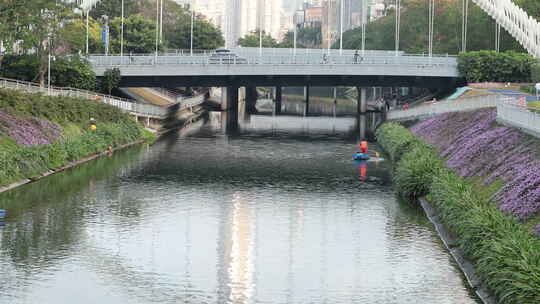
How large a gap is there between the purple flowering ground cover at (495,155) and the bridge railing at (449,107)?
1.23 meters

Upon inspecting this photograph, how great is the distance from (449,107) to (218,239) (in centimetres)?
5342

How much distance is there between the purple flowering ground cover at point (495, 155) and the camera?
131ft

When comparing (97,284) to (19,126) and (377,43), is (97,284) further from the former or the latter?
(377,43)

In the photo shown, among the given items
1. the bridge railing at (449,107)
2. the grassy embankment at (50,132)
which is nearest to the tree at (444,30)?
the bridge railing at (449,107)

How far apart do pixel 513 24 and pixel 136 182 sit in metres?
72.0

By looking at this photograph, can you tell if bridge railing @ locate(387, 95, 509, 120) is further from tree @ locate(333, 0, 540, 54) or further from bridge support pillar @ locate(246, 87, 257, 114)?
bridge support pillar @ locate(246, 87, 257, 114)

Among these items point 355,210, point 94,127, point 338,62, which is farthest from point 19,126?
point 338,62

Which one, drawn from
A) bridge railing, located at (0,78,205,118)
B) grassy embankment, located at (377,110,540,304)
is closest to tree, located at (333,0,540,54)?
bridge railing, located at (0,78,205,118)

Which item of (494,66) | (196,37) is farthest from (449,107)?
(196,37)

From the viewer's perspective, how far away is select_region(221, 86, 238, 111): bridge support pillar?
150075 mm

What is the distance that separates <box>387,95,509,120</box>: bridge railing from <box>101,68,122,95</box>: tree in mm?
32686

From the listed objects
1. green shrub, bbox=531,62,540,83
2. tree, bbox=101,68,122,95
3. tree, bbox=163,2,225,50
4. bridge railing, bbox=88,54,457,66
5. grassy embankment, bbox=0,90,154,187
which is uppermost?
tree, bbox=163,2,225,50

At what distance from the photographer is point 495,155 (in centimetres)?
5306

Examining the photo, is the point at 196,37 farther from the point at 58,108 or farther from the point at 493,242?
the point at 493,242
